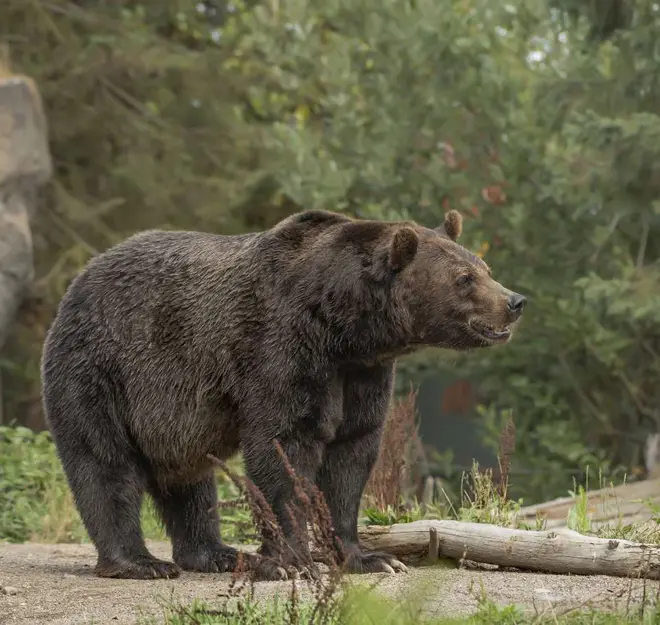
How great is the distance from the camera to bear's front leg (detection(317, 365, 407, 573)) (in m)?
6.13

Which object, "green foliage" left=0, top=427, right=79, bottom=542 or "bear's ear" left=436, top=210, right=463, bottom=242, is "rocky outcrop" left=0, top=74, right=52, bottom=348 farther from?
"bear's ear" left=436, top=210, right=463, bottom=242

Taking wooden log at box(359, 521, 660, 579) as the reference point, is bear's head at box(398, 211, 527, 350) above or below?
above

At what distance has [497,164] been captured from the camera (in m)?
12.8

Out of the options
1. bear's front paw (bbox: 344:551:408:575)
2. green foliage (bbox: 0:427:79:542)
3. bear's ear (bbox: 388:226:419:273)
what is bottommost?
green foliage (bbox: 0:427:79:542)

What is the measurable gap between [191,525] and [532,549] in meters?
2.01

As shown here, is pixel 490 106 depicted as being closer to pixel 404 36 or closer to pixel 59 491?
pixel 404 36

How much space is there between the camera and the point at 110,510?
6566 millimetres

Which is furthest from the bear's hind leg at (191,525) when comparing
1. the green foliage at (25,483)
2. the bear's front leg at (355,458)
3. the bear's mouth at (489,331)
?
the green foliage at (25,483)

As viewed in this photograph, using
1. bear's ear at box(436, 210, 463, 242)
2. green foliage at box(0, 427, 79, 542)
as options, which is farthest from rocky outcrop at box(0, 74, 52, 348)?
bear's ear at box(436, 210, 463, 242)

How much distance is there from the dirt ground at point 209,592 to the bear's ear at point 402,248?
1.44 metres

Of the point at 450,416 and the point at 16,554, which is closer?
the point at 16,554

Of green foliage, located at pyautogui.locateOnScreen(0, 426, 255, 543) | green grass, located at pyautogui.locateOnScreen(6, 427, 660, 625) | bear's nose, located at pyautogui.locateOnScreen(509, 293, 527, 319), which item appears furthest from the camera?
green foliage, located at pyautogui.locateOnScreen(0, 426, 255, 543)

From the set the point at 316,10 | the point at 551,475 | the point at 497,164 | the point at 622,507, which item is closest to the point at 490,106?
the point at 497,164

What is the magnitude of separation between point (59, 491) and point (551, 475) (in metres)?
4.75
